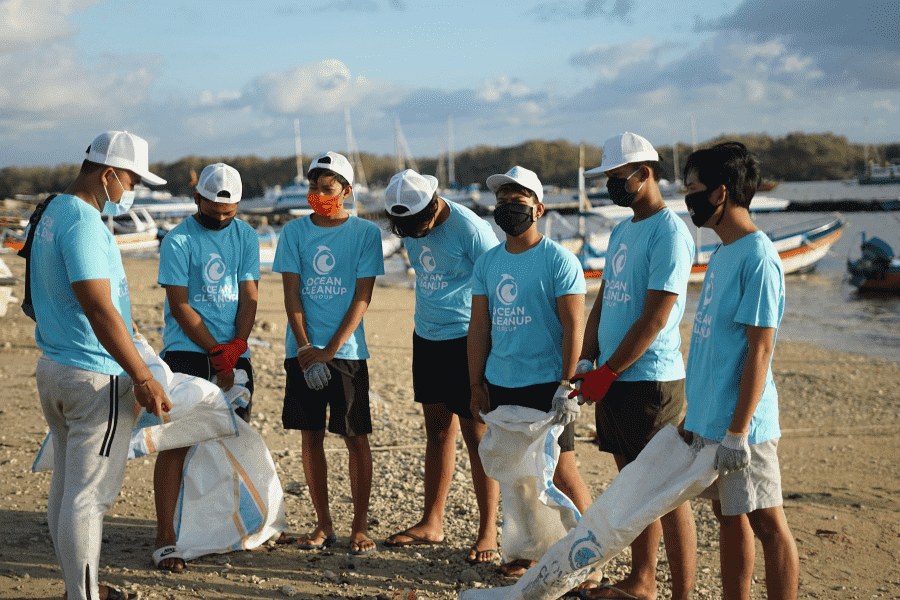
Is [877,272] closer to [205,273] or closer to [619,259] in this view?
[619,259]

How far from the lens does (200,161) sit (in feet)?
325

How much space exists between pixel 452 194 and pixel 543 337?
6497cm

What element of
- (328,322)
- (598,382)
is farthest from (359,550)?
(598,382)

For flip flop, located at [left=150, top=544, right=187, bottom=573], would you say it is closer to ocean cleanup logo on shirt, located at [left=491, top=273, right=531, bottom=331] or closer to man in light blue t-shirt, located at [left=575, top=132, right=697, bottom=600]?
ocean cleanup logo on shirt, located at [left=491, top=273, right=531, bottom=331]

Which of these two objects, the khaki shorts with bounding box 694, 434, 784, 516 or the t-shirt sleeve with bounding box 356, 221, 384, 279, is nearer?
the khaki shorts with bounding box 694, 434, 784, 516

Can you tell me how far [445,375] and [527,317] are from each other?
28.1 inches

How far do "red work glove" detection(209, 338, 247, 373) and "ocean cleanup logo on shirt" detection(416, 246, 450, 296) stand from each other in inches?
40.8

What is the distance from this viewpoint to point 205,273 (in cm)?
399

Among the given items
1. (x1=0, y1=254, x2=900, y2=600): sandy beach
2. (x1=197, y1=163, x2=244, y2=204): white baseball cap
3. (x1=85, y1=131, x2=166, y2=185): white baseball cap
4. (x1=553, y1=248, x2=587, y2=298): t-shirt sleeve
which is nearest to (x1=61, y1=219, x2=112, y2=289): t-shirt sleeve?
(x1=85, y1=131, x2=166, y2=185): white baseball cap

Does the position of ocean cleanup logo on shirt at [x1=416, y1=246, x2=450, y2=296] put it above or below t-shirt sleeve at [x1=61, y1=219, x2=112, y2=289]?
below

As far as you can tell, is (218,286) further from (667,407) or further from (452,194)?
(452,194)

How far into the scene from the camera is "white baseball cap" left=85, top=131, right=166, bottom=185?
3.14 metres

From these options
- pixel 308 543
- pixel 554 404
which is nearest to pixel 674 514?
pixel 554 404

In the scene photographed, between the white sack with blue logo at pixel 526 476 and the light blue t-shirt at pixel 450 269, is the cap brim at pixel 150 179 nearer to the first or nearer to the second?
the light blue t-shirt at pixel 450 269
